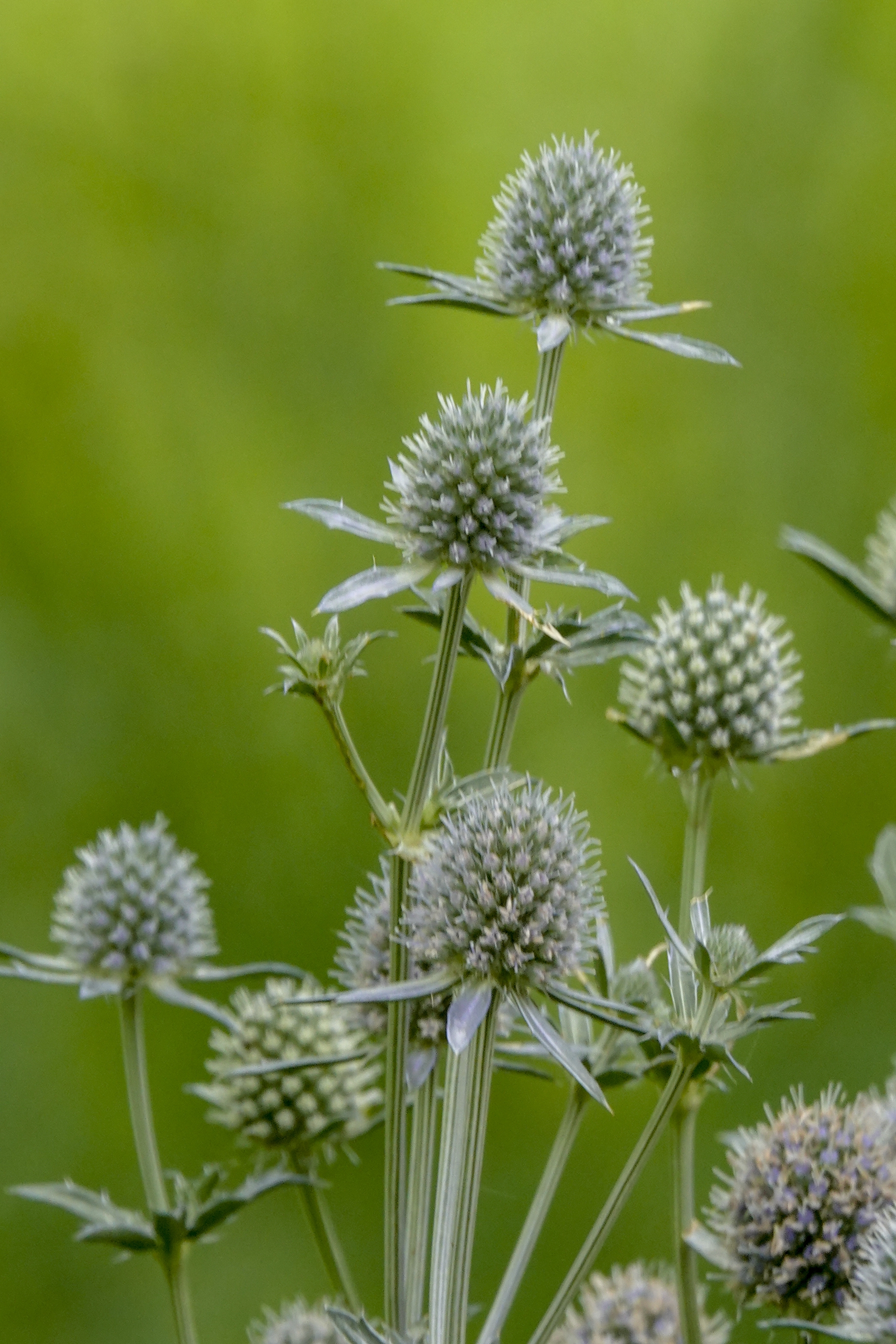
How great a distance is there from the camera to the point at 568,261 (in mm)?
755

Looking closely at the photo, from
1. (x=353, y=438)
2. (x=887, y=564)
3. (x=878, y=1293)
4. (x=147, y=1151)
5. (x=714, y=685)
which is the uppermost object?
(x=353, y=438)

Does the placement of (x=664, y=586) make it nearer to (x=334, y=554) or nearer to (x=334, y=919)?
(x=334, y=554)

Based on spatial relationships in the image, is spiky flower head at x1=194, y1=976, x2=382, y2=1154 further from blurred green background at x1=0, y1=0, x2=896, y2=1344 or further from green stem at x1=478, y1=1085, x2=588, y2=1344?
blurred green background at x1=0, y1=0, x2=896, y2=1344

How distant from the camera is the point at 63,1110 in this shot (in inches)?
62.4

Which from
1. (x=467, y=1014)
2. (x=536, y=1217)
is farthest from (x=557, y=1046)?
(x=536, y=1217)

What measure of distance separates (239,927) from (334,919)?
0.11 metres

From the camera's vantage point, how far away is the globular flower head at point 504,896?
0.63 m

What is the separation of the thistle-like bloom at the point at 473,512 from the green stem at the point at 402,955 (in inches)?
0.8

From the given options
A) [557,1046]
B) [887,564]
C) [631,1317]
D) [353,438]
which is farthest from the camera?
[353,438]

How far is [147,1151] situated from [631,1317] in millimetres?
304

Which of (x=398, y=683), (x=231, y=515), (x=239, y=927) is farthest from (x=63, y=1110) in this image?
(x=231, y=515)

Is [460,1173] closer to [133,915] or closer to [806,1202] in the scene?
[806,1202]

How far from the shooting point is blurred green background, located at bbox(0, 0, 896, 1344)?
5.33 ft

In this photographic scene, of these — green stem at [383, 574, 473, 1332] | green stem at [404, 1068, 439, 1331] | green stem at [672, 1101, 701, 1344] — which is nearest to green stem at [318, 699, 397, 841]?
green stem at [383, 574, 473, 1332]
